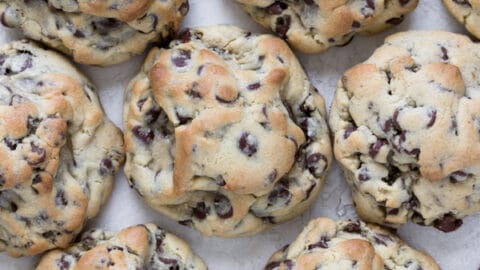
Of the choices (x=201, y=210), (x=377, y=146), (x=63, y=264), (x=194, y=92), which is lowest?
(x=63, y=264)

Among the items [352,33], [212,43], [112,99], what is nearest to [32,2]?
[112,99]

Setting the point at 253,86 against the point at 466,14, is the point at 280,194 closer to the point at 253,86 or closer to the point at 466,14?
the point at 253,86

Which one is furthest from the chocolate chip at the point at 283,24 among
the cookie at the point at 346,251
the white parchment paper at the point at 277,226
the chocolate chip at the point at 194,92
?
the cookie at the point at 346,251

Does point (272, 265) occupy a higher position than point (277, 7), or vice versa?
point (277, 7)

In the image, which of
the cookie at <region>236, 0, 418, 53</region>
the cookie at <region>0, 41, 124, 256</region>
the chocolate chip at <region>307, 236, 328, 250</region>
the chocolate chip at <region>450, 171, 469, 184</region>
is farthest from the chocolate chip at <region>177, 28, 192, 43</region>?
the chocolate chip at <region>450, 171, 469, 184</region>

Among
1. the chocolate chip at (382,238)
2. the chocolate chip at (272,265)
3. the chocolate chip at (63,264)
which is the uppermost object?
the chocolate chip at (382,238)

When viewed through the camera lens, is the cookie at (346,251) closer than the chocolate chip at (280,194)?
Yes

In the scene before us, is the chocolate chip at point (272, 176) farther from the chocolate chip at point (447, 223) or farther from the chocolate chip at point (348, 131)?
the chocolate chip at point (447, 223)

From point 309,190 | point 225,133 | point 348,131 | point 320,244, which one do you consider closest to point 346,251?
point 320,244

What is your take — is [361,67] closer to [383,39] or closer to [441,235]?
[383,39]
